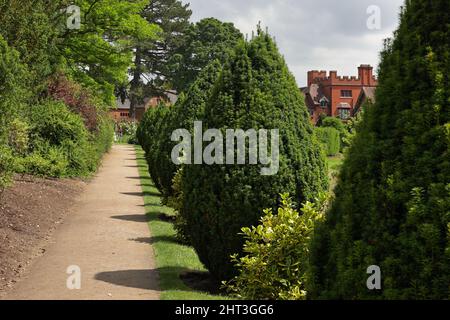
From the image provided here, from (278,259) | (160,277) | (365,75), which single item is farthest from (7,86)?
(365,75)

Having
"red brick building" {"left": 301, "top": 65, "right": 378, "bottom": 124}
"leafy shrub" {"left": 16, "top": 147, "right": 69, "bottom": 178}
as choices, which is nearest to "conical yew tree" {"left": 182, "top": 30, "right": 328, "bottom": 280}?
"leafy shrub" {"left": 16, "top": 147, "right": 69, "bottom": 178}

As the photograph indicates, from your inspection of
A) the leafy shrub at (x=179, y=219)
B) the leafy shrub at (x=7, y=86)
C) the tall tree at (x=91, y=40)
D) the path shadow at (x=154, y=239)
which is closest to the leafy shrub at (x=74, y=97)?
the tall tree at (x=91, y=40)

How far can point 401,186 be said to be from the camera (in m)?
3.01

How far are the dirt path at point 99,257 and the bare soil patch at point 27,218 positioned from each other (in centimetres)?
21

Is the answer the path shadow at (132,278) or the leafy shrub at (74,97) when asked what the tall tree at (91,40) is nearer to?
the leafy shrub at (74,97)

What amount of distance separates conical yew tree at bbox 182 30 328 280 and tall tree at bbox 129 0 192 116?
57.8 meters

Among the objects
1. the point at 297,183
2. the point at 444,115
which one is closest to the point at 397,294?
the point at 444,115

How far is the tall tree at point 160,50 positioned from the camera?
65.0m

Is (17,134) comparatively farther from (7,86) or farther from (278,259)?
(278,259)

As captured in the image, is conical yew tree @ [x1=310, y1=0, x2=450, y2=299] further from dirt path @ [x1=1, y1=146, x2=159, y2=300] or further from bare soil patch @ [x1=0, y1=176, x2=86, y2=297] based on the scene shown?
bare soil patch @ [x1=0, y1=176, x2=86, y2=297]

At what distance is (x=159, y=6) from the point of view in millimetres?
65500

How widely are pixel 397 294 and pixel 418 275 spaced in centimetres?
15

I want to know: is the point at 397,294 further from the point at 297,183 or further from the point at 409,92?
the point at 297,183

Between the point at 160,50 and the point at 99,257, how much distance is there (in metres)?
60.8
